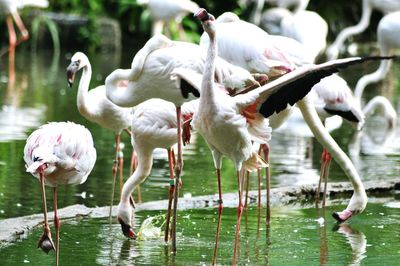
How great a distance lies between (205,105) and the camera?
233 inches

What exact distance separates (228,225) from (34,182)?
88.9 inches

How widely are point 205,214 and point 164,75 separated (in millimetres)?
1327

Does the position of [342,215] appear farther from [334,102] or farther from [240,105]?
[334,102]

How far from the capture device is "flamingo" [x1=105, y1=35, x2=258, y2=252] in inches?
263

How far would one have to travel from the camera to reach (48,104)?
13938 mm

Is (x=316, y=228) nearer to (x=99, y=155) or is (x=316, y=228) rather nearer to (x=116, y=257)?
(x=116, y=257)

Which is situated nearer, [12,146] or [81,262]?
[81,262]

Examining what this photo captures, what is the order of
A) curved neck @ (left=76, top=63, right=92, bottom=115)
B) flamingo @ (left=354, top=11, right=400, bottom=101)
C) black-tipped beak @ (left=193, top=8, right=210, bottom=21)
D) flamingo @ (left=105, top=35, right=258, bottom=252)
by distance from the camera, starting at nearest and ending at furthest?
1. black-tipped beak @ (left=193, top=8, right=210, bottom=21)
2. flamingo @ (left=105, top=35, right=258, bottom=252)
3. curved neck @ (left=76, top=63, right=92, bottom=115)
4. flamingo @ (left=354, top=11, right=400, bottom=101)

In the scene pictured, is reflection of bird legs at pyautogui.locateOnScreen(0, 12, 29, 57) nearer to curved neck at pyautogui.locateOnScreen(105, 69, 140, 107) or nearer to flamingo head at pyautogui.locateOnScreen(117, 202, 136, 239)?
curved neck at pyautogui.locateOnScreen(105, 69, 140, 107)

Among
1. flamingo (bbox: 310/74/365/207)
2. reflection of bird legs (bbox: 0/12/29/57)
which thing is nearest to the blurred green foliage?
reflection of bird legs (bbox: 0/12/29/57)

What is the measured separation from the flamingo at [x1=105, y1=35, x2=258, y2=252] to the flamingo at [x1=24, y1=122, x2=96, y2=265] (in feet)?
1.91

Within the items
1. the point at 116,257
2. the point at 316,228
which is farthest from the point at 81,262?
the point at 316,228

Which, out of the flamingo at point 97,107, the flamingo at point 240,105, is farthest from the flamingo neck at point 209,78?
the flamingo at point 97,107

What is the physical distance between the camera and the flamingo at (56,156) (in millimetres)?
5965
